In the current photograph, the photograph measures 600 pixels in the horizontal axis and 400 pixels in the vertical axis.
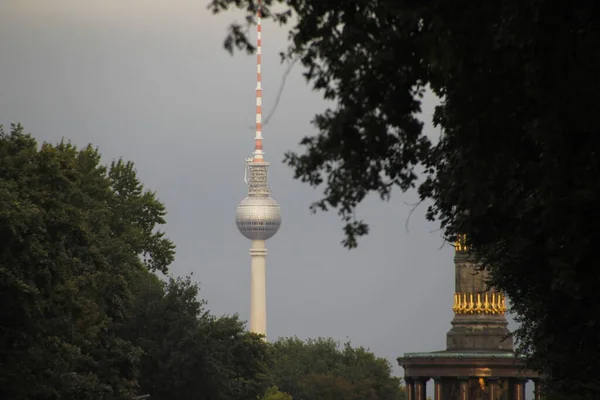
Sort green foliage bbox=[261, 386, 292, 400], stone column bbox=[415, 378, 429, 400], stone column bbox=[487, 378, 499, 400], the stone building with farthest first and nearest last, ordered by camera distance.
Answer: green foliage bbox=[261, 386, 292, 400], stone column bbox=[415, 378, 429, 400], the stone building, stone column bbox=[487, 378, 499, 400]

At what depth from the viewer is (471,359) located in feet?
240

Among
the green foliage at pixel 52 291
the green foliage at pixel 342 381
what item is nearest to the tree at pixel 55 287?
the green foliage at pixel 52 291

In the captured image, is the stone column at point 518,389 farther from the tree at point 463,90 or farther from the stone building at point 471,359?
the tree at point 463,90

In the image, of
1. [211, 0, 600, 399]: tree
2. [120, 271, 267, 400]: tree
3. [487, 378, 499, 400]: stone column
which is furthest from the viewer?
[120, 271, 267, 400]: tree

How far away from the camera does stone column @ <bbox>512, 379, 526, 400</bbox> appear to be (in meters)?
Answer: 73.0

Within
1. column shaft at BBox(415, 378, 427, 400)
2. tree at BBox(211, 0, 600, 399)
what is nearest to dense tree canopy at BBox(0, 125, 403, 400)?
column shaft at BBox(415, 378, 427, 400)

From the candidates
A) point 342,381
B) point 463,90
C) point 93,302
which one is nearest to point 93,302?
point 93,302

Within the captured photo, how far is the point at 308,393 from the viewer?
187250mm

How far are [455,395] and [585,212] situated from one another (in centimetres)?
4577

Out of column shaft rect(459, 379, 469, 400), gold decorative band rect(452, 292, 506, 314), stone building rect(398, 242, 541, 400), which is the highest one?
gold decorative band rect(452, 292, 506, 314)

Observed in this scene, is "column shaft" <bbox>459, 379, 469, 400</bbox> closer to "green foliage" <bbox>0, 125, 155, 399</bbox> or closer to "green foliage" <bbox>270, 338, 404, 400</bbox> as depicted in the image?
"green foliage" <bbox>0, 125, 155, 399</bbox>

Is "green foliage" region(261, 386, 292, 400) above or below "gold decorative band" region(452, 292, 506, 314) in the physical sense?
above

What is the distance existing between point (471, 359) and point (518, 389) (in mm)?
2158

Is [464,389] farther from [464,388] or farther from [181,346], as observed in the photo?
[181,346]
